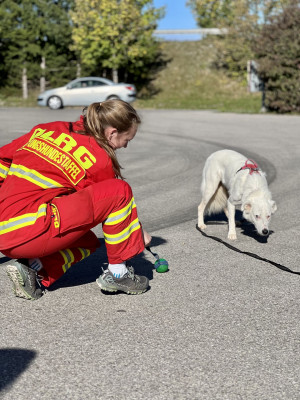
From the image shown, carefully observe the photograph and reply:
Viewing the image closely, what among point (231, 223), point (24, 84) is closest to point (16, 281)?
point (231, 223)

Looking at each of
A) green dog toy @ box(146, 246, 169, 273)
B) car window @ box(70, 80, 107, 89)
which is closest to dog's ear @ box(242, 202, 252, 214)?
green dog toy @ box(146, 246, 169, 273)

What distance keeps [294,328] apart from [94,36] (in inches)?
1623

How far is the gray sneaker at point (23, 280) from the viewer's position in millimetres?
3936

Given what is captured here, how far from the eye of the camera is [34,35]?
4366cm

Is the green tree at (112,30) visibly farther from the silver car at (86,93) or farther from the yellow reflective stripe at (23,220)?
the yellow reflective stripe at (23,220)

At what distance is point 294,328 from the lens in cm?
369

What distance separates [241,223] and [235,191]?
2.46 ft

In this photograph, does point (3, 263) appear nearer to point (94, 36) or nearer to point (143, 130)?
point (143, 130)

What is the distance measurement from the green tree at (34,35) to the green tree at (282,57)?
20.9 meters

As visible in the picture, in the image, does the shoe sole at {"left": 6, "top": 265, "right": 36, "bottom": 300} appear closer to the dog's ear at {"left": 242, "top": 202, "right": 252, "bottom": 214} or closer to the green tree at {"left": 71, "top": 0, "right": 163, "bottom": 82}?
the dog's ear at {"left": 242, "top": 202, "right": 252, "bottom": 214}

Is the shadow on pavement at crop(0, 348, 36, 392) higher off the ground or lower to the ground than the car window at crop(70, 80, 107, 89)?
higher

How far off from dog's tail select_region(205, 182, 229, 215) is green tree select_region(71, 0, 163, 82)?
120ft

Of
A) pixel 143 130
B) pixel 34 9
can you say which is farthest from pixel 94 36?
pixel 143 130

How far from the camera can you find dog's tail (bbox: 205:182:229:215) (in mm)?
6867
